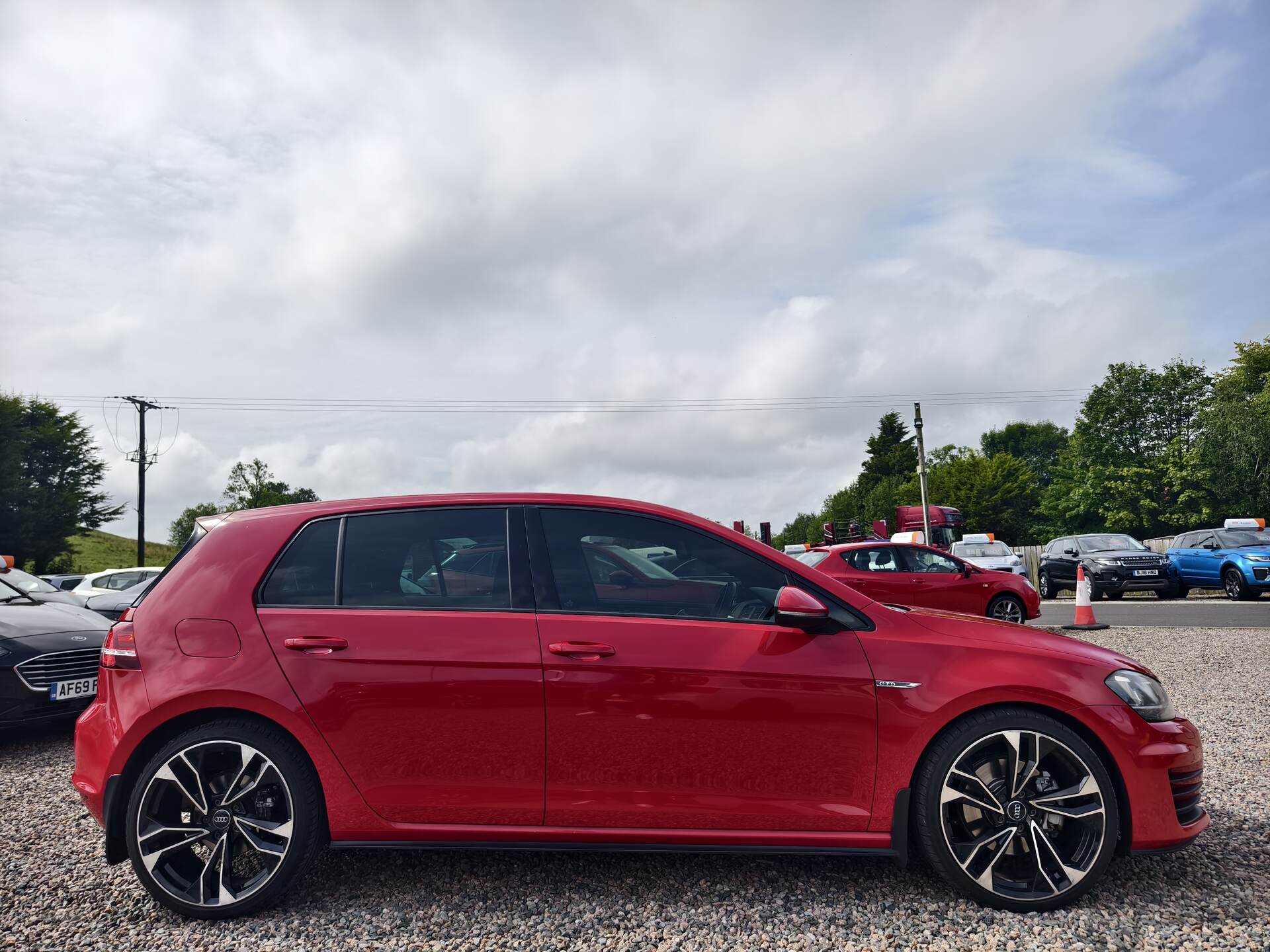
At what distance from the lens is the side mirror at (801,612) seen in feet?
10.3

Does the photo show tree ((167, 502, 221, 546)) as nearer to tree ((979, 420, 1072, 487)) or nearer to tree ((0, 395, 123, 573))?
tree ((0, 395, 123, 573))

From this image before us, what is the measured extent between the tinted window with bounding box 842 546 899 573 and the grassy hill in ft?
167

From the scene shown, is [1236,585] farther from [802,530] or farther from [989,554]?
[802,530]

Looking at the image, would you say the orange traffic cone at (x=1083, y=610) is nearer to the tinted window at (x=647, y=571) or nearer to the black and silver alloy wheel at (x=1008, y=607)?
the black and silver alloy wheel at (x=1008, y=607)

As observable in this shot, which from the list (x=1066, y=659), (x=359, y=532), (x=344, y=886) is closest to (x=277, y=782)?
(x=344, y=886)

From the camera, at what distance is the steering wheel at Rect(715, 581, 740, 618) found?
10.8 ft

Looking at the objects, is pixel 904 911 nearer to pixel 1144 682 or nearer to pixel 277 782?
pixel 1144 682

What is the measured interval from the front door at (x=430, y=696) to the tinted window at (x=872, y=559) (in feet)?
32.1

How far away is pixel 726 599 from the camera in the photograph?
3324mm

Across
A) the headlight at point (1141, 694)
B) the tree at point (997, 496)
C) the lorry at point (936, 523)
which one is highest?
the tree at point (997, 496)

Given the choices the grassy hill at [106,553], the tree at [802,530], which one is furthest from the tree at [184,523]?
the tree at [802,530]

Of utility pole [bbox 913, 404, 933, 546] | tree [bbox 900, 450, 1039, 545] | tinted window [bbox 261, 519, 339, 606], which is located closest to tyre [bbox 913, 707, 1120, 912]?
tinted window [bbox 261, 519, 339, 606]

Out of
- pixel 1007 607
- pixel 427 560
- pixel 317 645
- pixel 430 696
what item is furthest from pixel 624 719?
pixel 1007 607

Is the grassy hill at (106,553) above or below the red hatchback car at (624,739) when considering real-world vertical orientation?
above
